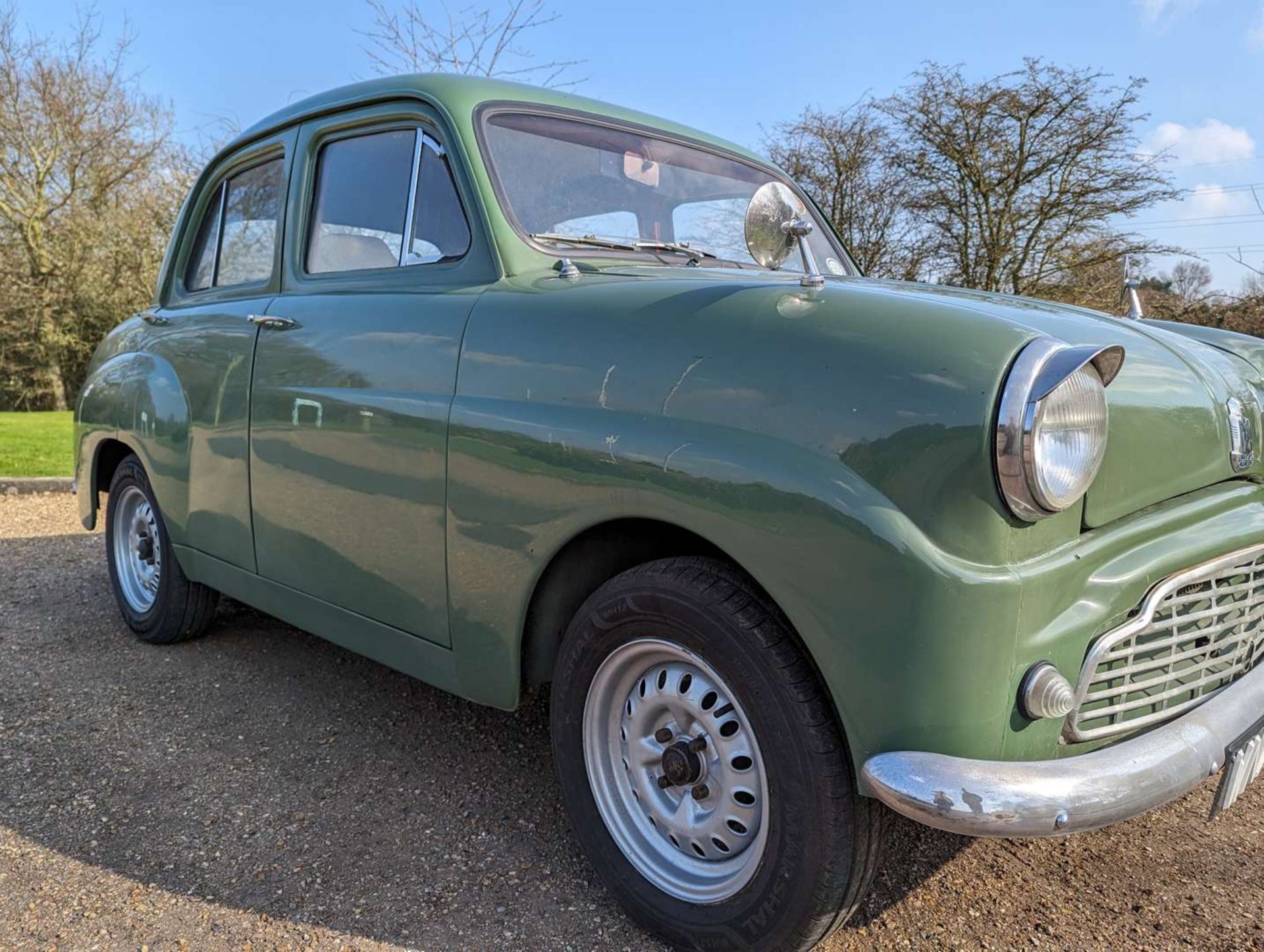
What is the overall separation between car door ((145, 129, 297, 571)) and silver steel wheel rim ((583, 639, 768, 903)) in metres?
1.65

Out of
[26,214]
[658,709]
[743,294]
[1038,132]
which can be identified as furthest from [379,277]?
[26,214]

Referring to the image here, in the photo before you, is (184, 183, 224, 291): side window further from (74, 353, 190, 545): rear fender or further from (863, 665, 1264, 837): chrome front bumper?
(863, 665, 1264, 837): chrome front bumper

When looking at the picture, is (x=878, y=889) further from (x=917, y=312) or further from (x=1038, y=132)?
(x=1038, y=132)

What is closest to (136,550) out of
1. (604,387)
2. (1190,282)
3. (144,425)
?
(144,425)

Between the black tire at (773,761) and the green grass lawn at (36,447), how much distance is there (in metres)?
5.62

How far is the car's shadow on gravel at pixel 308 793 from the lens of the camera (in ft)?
7.25

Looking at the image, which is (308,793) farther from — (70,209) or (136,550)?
(70,209)

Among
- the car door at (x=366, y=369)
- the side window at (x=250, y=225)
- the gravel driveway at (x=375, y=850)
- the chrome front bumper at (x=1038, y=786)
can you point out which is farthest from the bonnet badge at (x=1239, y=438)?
the side window at (x=250, y=225)

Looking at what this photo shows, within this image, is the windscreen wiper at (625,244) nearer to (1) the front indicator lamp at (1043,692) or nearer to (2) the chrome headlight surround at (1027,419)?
(2) the chrome headlight surround at (1027,419)

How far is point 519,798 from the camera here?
2.71 m

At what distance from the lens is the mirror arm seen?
6.53 feet

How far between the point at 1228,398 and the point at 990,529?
41.4 inches

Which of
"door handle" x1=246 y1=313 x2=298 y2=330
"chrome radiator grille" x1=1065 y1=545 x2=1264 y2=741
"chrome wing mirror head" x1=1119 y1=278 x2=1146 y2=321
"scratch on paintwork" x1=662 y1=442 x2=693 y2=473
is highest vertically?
"chrome wing mirror head" x1=1119 y1=278 x2=1146 y2=321

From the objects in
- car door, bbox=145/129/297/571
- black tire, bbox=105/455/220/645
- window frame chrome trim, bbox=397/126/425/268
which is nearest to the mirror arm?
window frame chrome trim, bbox=397/126/425/268
